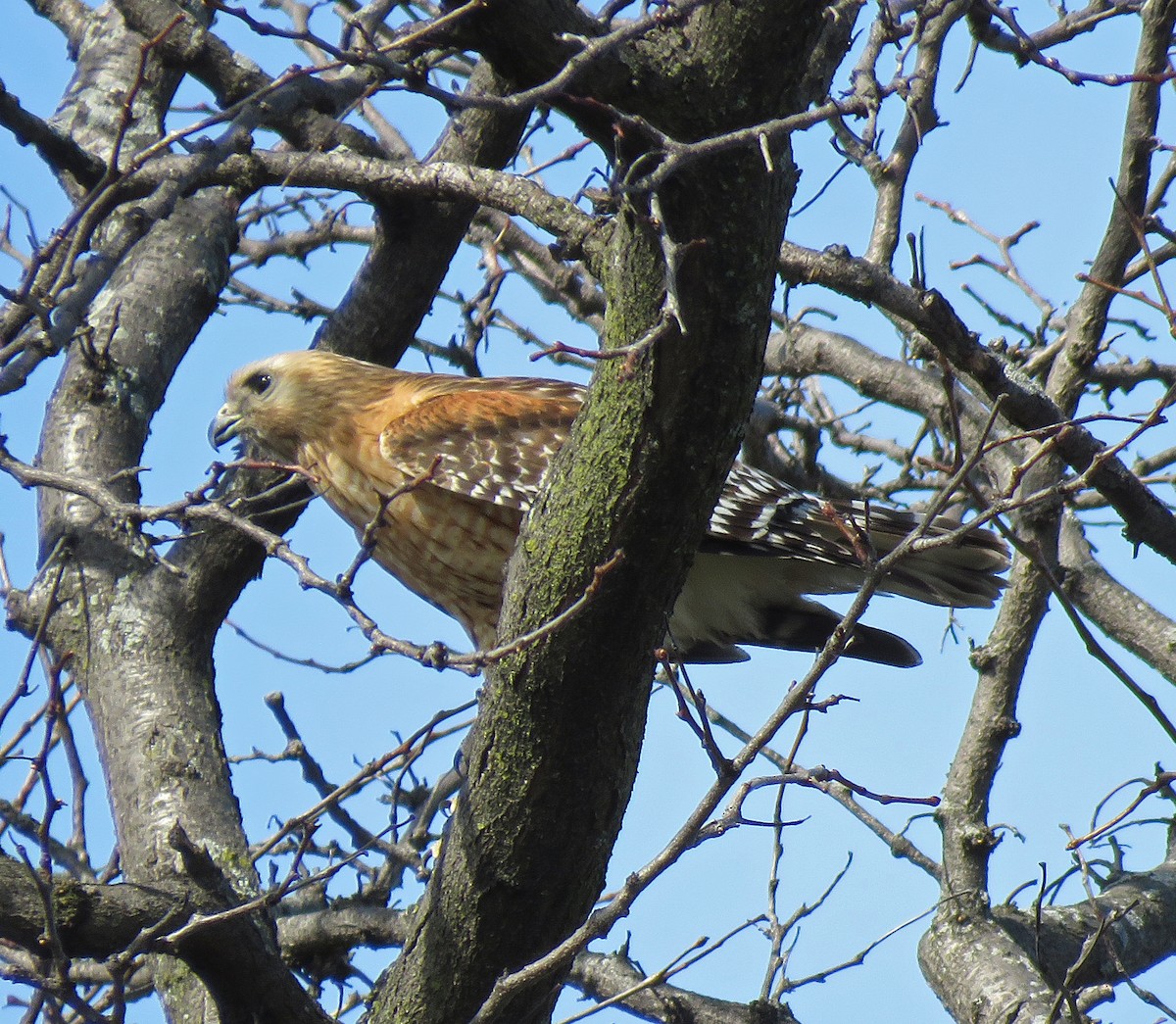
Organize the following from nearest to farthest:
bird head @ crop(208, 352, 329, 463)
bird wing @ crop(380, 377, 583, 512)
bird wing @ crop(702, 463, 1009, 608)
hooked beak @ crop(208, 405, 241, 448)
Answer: bird wing @ crop(702, 463, 1009, 608) < bird wing @ crop(380, 377, 583, 512) < bird head @ crop(208, 352, 329, 463) < hooked beak @ crop(208, 405, 241, 448)

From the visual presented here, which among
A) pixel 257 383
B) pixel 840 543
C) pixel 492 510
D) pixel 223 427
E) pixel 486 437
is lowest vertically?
pixel 840 543

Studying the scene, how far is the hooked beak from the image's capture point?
499 cm

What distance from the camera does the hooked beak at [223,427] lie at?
16.4 ft

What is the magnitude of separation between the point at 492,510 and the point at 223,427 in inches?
51.6

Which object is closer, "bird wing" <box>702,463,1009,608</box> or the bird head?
"bird wing" <box>702,463,1009,608</box>

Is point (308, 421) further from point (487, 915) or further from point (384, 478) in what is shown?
point (487, 915)

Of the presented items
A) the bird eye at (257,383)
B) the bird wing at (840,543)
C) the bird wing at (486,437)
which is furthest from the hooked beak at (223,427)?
the bird wing at (840,543)

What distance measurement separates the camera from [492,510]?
4258mm

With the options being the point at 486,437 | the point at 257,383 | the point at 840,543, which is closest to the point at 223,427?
the point at 257,383

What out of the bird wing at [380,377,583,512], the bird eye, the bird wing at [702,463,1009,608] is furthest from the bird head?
the bird wing at [702,463,1009,608]

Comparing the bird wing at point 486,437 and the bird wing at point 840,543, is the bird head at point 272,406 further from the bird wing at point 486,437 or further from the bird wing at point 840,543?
the bird wing at point 840,543

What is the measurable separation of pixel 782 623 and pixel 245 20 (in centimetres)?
315

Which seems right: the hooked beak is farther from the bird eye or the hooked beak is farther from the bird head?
the bird eye

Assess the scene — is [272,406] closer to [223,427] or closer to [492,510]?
[223,427]
